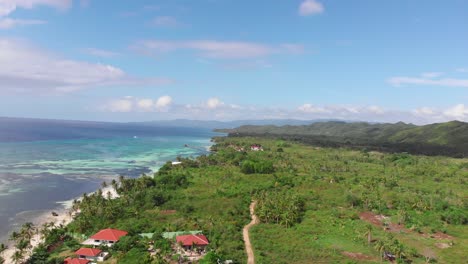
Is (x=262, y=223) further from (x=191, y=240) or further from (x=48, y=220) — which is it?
(x=48, y=220)

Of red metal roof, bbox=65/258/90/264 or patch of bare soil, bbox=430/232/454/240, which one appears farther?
patch of bare soil, bbox=430/232/454/240

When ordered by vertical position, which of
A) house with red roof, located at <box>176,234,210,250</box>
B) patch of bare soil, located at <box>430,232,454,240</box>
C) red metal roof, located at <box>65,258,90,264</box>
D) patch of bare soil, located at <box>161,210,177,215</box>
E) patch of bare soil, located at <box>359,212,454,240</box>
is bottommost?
patch of bare soil, located at <box>430,232,454,240</box>

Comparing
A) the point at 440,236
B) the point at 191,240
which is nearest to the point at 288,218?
the point at 191,240

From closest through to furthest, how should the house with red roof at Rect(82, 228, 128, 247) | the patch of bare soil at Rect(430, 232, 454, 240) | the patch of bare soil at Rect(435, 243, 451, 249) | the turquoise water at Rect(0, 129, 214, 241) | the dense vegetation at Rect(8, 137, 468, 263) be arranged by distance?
the dense vegetation at Rect(8, 137, 468, 263), the house with red roof at Rect(82, 228, 128, 247), the patch of bare soil at Rect(435, 243, 451, 249), the patch of bare soil at Rect(430, 232, 454, 240), the turquoise water at Rect(0, 129, 214, 241)

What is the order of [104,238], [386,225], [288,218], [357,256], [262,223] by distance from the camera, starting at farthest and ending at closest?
[386,225] → [262,223] → [288,218] → [104,238] → [357,256]

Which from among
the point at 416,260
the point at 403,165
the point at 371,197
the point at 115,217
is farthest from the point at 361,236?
the point at 403,165

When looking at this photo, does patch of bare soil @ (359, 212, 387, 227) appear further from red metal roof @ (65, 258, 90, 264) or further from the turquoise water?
the turquoise water

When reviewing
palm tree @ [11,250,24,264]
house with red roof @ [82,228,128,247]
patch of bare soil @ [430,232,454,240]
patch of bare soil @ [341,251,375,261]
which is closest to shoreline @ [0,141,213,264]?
palm tree @ [11,250,24,264]
